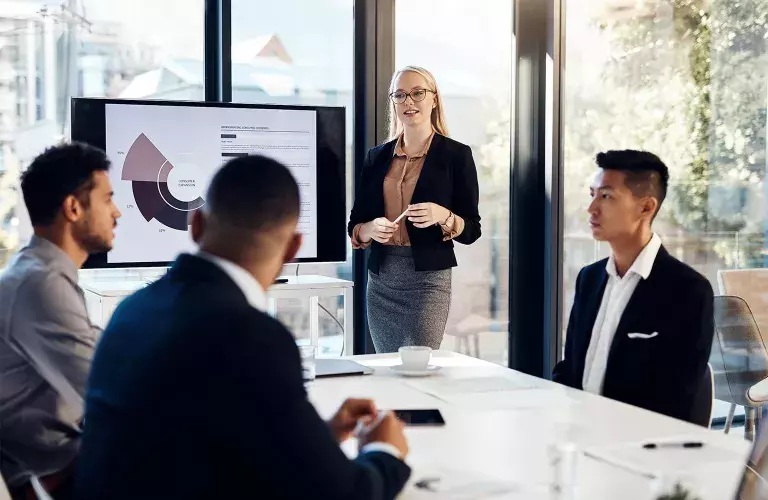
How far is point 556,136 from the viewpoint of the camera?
4.54 metres

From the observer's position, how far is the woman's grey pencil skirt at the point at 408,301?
364cm

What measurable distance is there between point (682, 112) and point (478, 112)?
0.99m

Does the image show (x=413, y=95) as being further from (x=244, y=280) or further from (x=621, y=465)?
(x=244, y=280)

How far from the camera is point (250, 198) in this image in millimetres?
1435

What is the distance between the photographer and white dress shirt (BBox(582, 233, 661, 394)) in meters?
2.51

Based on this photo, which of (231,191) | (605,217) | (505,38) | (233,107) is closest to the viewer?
(231,191)

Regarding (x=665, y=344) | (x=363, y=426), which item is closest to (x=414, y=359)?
(x=665, y=344)

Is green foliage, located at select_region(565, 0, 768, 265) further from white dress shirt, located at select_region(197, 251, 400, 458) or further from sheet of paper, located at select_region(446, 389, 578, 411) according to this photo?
white dress shirt, located at select_region(197, 251, 400, 458)

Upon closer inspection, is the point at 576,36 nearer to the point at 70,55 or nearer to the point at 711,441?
the point at 70,55

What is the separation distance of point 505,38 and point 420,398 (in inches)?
117

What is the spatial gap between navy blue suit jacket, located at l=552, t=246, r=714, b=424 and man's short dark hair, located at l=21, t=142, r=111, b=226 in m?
1.39

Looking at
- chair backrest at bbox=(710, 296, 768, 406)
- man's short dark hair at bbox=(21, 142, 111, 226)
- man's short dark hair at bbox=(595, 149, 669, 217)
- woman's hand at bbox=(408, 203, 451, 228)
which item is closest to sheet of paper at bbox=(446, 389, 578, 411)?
man's short dark hair at bbox=(595, 149, 669, 217)

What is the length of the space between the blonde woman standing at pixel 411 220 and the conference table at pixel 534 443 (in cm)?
108

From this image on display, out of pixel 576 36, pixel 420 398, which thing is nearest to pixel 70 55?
pixel 576 36
